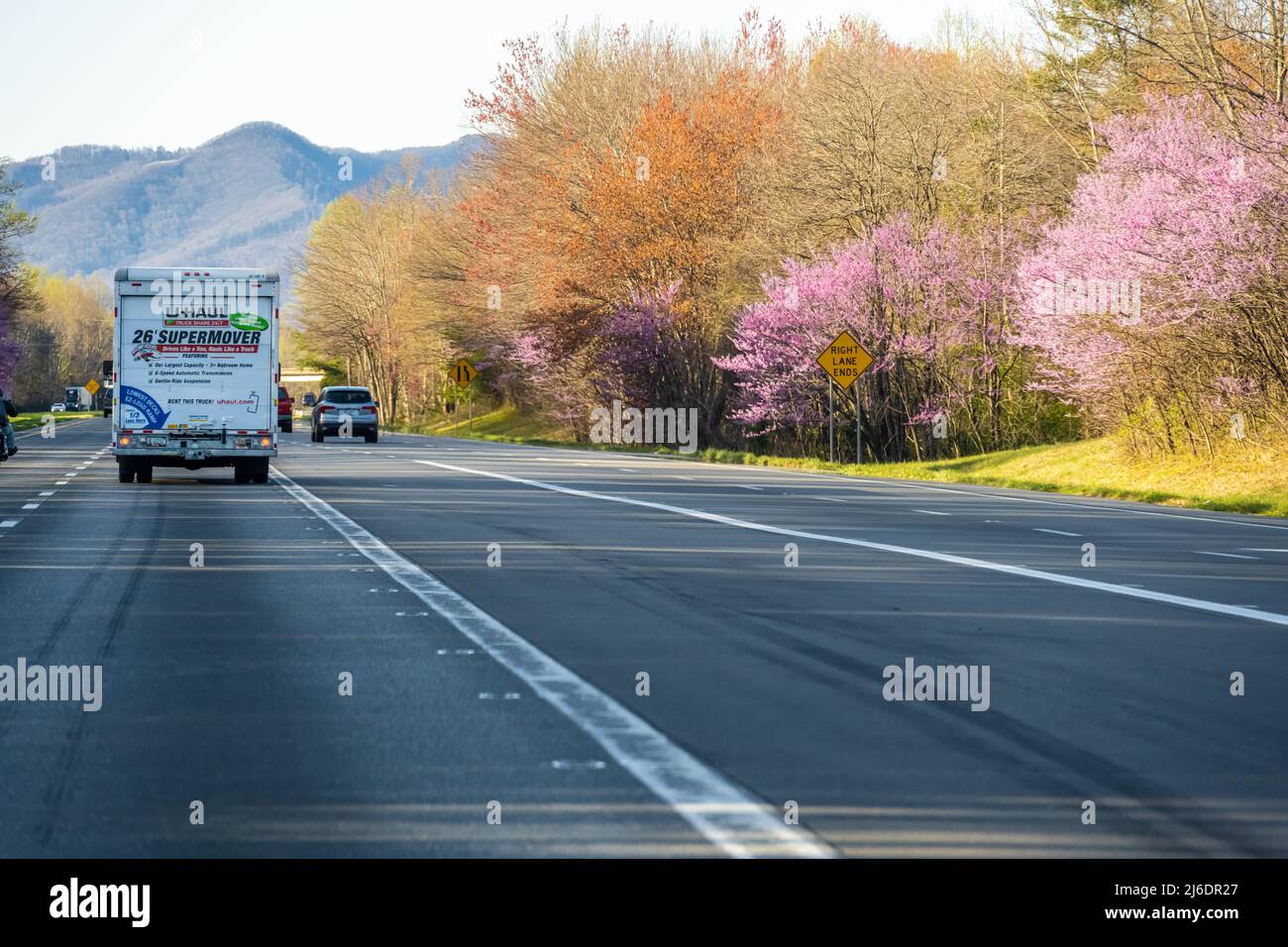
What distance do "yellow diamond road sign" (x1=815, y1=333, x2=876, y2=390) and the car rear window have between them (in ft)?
86.0

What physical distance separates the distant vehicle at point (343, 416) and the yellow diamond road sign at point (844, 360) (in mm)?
24650

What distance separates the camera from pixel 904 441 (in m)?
48.2

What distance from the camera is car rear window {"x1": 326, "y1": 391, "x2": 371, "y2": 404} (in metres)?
63.2

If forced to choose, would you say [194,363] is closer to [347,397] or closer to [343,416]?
[343,416]

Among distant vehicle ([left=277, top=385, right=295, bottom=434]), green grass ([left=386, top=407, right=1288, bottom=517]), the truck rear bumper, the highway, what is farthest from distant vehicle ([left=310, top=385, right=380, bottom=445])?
the highway

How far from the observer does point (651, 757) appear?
748cm

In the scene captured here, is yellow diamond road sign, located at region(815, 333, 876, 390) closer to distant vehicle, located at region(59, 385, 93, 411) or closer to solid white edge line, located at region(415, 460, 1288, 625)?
solid white edge line, located at region(415, 460, 1288, 625)

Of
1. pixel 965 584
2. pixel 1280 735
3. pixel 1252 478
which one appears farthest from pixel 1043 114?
pixel 1280 735

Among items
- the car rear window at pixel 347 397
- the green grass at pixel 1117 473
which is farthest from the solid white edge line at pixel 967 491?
the car rear window at pixel 347 397

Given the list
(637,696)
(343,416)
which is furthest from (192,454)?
(343,416)

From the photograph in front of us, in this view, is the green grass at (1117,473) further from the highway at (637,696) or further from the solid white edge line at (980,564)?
the highway at (637,696)

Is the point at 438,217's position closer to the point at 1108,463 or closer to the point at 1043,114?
the point at 1043,114

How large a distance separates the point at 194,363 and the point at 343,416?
33.6 metres

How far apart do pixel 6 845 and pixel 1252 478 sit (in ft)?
90.7
